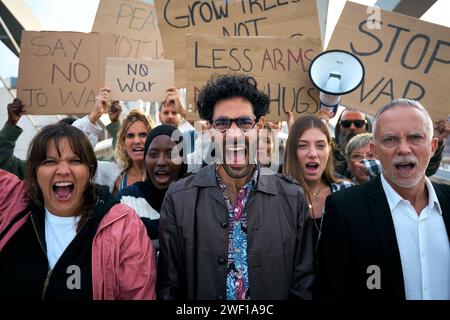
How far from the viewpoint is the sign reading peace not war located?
2973 mm

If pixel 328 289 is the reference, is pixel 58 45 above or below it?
above

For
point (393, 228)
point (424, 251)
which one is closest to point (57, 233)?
point (393, 228)

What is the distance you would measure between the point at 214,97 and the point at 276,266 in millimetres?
869

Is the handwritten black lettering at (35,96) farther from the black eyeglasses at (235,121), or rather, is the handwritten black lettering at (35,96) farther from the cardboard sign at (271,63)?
the black eyeglasses at (235,121)

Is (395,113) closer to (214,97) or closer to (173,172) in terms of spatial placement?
(214,97)

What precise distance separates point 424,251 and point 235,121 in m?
0.99

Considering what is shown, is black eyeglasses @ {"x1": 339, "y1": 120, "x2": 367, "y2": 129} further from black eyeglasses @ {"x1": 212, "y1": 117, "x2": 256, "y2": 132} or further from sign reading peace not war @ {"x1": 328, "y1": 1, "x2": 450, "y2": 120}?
black eyeglasses @ {"x1": 212, "y1": 117, "x2": 256, "y2": 132}

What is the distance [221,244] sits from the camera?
183 centimetres

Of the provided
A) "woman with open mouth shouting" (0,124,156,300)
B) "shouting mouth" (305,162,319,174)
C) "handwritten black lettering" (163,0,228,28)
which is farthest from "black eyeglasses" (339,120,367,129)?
"woman with open mouth shouting" (0,124,156,300)

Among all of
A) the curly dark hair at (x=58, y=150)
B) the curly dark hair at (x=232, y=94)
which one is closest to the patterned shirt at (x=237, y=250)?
the curly dark hair at (x=232, y=94)

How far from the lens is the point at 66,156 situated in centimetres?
193

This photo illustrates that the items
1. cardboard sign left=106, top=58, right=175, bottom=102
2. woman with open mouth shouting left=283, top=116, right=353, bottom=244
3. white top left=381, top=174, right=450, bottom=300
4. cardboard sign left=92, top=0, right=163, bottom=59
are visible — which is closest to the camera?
white top left=381, top=174, right=450, bottom=300

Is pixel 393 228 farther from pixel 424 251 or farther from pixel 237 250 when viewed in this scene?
pixel 237 250

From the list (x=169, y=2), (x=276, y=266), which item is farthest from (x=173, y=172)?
(x=169, y=2)
